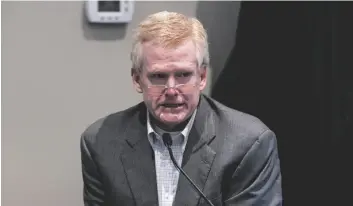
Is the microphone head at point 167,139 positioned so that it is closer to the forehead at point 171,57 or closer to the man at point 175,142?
the man at point 175,142

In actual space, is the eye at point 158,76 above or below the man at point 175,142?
above

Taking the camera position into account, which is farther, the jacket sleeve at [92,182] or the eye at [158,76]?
the jacket sleeve at [92,182]

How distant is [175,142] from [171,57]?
217 mm

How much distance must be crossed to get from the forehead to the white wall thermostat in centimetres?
60

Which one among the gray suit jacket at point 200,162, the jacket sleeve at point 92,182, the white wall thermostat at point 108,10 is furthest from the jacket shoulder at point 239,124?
the white wall thermostat at point 108,10

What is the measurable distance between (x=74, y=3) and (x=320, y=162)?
2.73ft

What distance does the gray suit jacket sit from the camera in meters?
1.39

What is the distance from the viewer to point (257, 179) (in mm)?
1381

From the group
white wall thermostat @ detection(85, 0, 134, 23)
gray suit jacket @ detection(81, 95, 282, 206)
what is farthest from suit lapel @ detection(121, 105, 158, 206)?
white wall thermostat @ detection(85, 0, 134, 23)

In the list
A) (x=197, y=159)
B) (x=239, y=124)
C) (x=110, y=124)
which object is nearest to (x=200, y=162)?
(x=197, y=159)

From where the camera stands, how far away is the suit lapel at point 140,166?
1414 mm

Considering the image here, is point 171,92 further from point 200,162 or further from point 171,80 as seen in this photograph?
point 200,162

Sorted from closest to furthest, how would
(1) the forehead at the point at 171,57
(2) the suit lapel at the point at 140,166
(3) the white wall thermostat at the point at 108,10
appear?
(1) the forehead at the point at 171,57 < (2) the suit lapel at the point at 140,166 < (3) the white wall thermostat at the point at 108,10

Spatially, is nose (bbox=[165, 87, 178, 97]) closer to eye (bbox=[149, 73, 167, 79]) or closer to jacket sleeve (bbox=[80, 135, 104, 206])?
eye (bbox=[149, 73, 167, 79])
